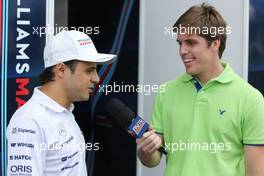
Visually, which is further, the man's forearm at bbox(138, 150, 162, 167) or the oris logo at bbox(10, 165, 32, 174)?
the man's forearm at bbox(138, 150, 162, 167)

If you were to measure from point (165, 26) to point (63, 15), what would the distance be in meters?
0.73

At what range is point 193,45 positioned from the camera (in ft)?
8.02

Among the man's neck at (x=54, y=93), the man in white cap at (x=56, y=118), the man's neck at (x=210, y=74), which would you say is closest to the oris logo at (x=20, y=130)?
the man in white cap at (x=56, y=118)

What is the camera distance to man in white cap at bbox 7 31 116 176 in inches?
78.4

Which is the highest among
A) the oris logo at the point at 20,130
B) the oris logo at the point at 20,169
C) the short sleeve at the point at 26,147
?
the oris logo at the point at 20,130

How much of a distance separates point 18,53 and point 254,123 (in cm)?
136

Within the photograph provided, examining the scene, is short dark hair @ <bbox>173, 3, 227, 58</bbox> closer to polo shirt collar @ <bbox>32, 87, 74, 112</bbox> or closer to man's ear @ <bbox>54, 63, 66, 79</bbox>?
man's ear @ <bbox>54, 63, 66, 79</bbox>

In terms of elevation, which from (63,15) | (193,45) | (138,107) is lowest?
(138,107)

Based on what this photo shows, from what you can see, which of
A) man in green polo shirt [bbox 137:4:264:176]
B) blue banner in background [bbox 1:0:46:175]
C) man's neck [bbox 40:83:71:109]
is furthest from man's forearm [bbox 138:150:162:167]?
blue banner in background [bbox 1:0:46:175]

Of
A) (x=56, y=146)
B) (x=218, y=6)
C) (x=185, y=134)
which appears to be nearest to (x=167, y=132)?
(x=185, y=134)

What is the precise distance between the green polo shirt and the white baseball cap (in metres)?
0.45

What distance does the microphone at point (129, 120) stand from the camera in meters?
2.23

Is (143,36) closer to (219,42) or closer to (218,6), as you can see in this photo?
(218,6)

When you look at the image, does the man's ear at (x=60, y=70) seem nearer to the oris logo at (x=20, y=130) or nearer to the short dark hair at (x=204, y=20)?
the oris logo at (x=20, y=130)
